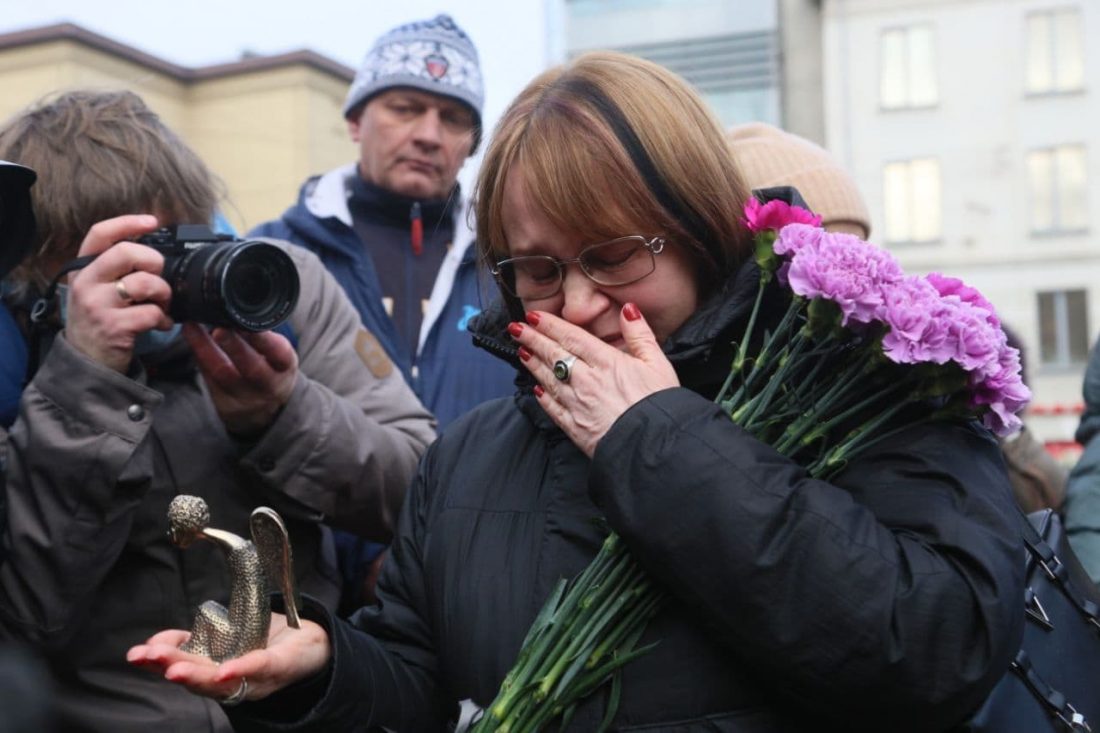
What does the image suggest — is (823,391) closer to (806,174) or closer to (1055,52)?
(806,174)

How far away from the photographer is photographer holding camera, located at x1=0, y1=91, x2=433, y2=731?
1.79m

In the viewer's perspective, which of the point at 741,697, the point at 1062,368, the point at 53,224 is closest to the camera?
the point at 741,697

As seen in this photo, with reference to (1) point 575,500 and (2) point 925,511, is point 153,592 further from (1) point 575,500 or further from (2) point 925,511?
(2) point 925,511

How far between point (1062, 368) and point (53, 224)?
18922mm

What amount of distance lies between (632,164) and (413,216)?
1.56 metres

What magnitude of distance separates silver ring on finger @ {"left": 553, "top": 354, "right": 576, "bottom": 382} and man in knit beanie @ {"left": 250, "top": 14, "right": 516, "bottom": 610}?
1.27 meters

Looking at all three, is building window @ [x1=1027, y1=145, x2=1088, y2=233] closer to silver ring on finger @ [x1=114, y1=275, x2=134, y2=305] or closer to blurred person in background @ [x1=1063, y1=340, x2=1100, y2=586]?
blurred person in background @ [x1=1063, y1=340, x2=1100, y2=586]

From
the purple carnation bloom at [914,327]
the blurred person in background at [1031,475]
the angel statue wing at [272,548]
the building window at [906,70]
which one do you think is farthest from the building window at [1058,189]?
the angel statue wing at [272,548]

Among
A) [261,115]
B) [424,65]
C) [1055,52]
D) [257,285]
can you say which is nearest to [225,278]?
[257,285]

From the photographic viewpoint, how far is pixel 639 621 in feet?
4.66

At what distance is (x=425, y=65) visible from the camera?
3.04 meters

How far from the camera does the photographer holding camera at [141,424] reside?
179 cm

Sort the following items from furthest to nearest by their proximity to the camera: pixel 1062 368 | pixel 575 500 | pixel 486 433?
pixel 1062 368
pixel 486 433
pixel 575 500

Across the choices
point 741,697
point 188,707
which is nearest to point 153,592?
point 188,707
